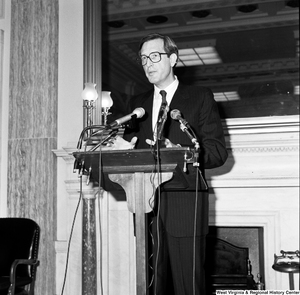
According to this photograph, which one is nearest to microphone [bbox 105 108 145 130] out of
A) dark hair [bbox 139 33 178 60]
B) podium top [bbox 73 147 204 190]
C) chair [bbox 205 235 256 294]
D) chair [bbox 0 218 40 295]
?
podium top [bbox 73 147 204 190]

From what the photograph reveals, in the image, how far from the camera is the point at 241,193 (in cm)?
331

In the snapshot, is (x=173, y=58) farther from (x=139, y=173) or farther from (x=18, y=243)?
(x=18, y=243)

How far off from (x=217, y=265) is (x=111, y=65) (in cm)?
168

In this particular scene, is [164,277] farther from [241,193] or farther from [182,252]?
[241,193]

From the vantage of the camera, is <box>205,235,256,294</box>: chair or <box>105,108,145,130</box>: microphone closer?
<box>105,108,145,130</box>: microphone

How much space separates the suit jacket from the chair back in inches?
50.0

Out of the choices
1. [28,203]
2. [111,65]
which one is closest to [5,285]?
[28,203]

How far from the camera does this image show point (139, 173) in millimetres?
1920

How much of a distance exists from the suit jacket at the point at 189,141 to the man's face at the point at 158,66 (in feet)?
0.28

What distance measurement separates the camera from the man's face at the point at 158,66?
2265 mm

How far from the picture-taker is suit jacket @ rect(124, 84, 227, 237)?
2156mm

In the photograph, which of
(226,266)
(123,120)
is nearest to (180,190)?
(123,120)

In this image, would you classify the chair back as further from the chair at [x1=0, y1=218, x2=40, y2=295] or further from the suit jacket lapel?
the suit jacket lapel

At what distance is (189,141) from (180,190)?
0.24 meters
